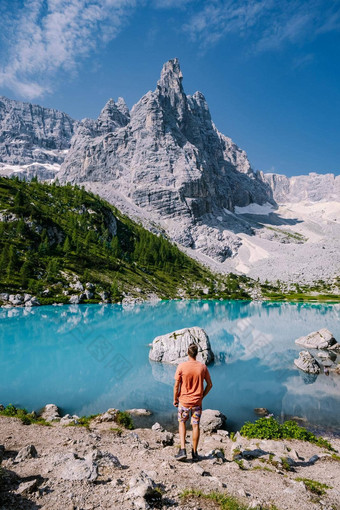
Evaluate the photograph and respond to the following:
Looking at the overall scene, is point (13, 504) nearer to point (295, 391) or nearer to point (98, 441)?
point (98, 441)

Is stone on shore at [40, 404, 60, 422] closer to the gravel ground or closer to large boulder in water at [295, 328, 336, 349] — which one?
the gravel ground

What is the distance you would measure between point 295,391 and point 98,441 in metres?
19.4

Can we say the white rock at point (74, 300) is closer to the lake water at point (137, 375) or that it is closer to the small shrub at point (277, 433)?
the lake water at point (137, 375)

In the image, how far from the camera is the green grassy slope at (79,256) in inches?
3565

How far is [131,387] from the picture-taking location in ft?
80.7

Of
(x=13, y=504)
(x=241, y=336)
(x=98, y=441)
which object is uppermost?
(x=13, y=504)

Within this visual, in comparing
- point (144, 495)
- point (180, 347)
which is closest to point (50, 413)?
point (144, 495)

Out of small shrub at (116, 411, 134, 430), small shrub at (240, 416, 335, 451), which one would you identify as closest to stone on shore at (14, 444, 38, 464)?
small shrub at (116, 411, 134, 430)

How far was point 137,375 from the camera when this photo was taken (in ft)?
92.0

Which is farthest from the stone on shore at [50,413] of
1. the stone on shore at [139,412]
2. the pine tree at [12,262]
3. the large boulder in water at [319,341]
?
the pine tree at [12,262]

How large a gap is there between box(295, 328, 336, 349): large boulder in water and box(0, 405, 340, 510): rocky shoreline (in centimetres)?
3049

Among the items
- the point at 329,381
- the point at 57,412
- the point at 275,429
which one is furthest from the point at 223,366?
the point at 57,412

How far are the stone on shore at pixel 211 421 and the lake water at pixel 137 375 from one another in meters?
1.65

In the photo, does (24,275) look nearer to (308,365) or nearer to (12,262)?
(12,262)
